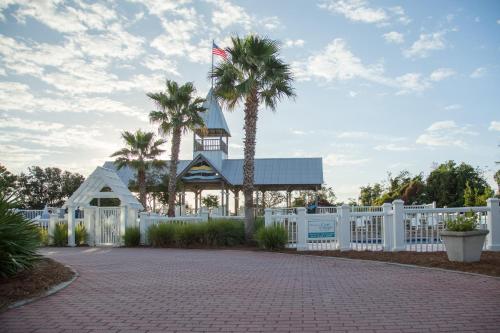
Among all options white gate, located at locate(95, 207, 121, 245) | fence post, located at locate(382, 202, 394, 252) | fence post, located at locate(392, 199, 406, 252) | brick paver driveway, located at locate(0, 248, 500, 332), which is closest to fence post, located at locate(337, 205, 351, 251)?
fence post, located at locate(382, 202, 394, 252)

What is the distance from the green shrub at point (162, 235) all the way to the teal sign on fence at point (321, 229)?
5.97m

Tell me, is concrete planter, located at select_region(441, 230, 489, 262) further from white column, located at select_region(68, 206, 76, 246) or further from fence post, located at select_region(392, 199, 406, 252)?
white column, located at select_region(68, 206, 76, 246)

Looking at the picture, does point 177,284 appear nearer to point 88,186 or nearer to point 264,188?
point 88,186

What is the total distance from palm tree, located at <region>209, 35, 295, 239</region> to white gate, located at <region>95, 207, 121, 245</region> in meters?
5.62

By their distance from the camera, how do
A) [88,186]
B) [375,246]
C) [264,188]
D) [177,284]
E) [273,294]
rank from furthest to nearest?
[264,188]
[88,186]
[375,246]
[177,284]
[273,294]

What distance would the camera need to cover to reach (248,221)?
1792 cm

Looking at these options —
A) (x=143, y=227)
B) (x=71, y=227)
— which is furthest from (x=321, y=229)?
(x=71, y=227)

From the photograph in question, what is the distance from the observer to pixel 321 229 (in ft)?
48.4

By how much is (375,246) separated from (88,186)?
13.3 metres

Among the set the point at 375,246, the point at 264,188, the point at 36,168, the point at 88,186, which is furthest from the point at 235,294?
the point at 36,168

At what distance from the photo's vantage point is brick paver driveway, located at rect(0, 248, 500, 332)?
545 cm

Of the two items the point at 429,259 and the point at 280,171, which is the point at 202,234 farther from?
the point at 280,171

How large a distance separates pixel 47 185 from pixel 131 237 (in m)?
41.8

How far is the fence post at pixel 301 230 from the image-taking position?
49.1ft
